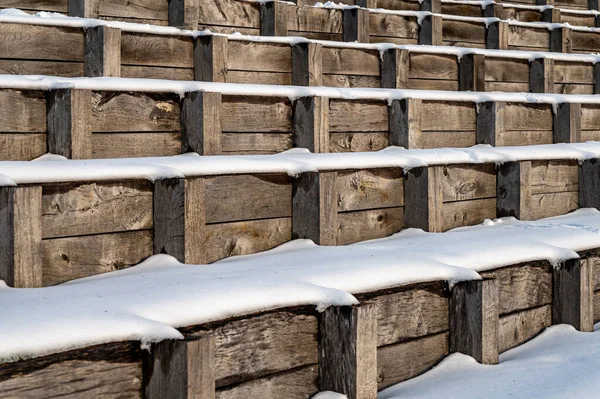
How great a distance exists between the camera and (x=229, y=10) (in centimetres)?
635

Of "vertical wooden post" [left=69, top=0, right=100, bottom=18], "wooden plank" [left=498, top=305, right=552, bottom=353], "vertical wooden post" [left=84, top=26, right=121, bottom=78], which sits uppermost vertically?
"vertical wooden post" [left=69, top=0, right=100, bottom=18]

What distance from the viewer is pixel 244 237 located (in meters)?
3.71

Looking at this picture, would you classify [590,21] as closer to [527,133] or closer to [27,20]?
[527,133]

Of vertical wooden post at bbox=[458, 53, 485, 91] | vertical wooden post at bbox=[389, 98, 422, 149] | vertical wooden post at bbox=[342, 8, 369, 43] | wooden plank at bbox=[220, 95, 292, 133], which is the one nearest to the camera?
wooden plank at bbox=[220, 95, 292, 133]

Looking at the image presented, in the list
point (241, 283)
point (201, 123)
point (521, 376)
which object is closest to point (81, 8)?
point (201, 123)

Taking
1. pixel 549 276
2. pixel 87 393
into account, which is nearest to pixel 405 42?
pixel 549 276

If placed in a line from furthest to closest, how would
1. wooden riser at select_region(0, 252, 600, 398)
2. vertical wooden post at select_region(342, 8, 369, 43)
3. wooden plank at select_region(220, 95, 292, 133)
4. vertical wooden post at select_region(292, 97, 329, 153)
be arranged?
vertical wooden post at select_region(342, 8, 369, 43) → vertical wooden post at select_region(292, 97, 329, 153) → wooden plank at select_region(220, 95, 292, 133) → wooden riser at select_region(0, 252, 600, 398)

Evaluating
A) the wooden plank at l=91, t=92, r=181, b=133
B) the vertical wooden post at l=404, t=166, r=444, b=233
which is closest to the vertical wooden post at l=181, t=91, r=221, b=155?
the wooden plank at l=91, t=92, r=181, b=133

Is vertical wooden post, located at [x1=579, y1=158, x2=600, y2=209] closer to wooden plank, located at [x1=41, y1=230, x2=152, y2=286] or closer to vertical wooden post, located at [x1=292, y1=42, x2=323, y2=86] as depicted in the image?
vertical wooden post, located at [x1=292, y1=42, x2=323, y2=86]

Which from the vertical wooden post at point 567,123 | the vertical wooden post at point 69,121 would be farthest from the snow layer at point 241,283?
the vertical wooden post at point 567,123

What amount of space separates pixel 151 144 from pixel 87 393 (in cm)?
211

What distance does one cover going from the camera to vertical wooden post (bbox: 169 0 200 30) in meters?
5.89

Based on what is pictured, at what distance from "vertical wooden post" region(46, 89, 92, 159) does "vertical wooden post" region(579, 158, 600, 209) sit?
3360mm

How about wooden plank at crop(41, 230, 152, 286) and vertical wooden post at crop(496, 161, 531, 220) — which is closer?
wooden plank at crop(41, 230, 152, 286)
